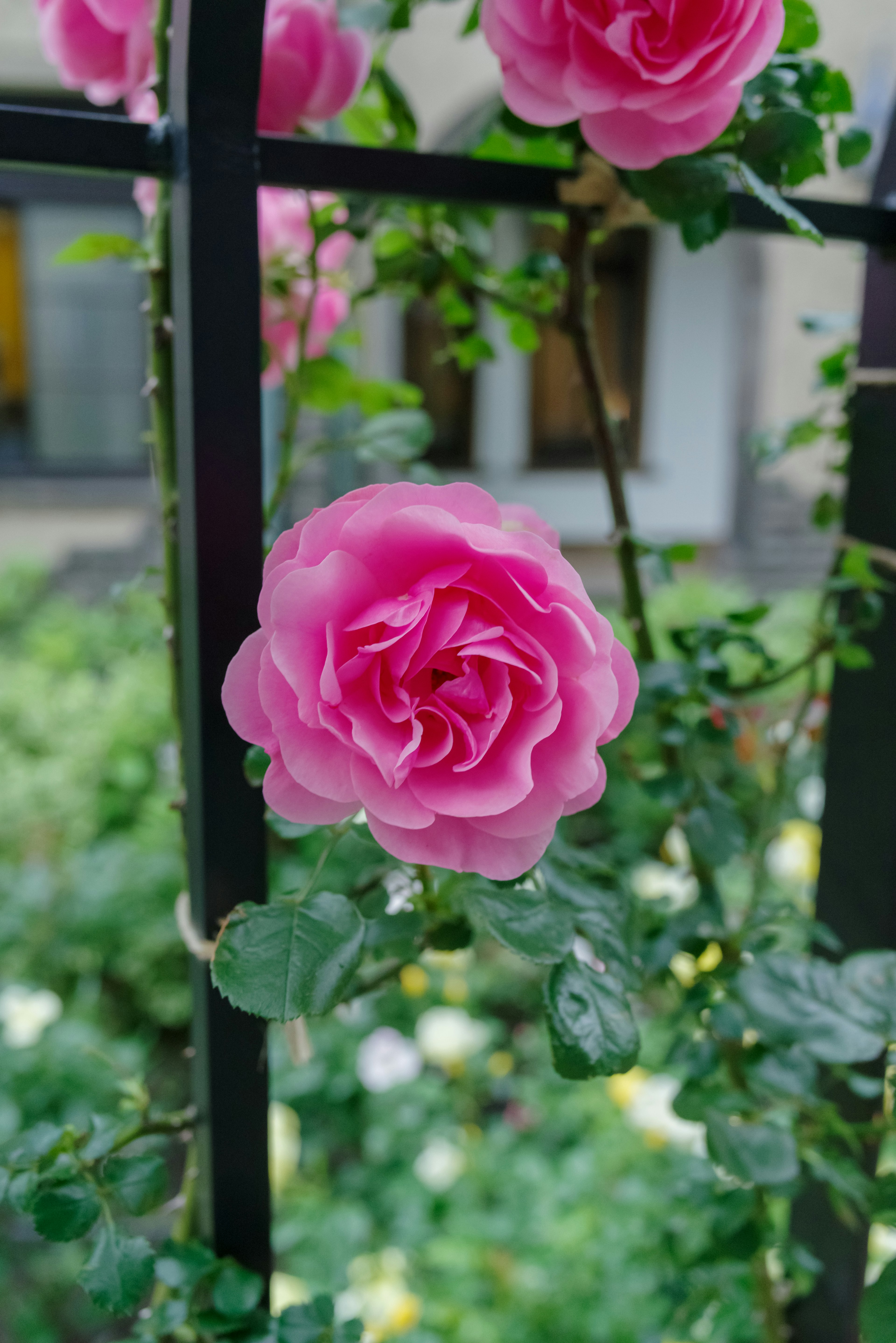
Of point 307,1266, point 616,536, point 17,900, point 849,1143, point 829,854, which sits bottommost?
point 307,1266

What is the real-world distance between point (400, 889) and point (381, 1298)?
2.98 ft

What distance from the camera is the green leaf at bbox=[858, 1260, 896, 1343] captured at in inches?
19.1

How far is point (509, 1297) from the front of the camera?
4.01 feet

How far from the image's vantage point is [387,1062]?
1567mm

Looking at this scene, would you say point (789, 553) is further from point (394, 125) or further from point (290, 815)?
point (290, 815)

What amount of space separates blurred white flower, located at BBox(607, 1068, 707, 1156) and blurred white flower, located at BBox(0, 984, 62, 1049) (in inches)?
33.1

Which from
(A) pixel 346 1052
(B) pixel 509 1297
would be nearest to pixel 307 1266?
(B) pixel 509 1297

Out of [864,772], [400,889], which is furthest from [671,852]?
[400,889]

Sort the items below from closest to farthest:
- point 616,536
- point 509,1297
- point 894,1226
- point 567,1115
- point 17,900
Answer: point 894,1226
point 616,536
point 509,1297
point 567,1115
point 17,900

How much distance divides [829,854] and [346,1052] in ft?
3.98

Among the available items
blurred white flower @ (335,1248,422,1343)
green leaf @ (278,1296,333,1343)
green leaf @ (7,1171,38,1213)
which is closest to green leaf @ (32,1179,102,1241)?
green leaf @ (7,1171,38,1213)

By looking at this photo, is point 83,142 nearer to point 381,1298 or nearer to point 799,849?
point 381,1298

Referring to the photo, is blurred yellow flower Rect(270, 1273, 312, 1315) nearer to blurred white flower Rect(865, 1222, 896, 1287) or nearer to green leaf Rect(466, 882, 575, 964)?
blurred white flower Rect(865, 1222, 896, 1287)

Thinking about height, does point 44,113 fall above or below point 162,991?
above
